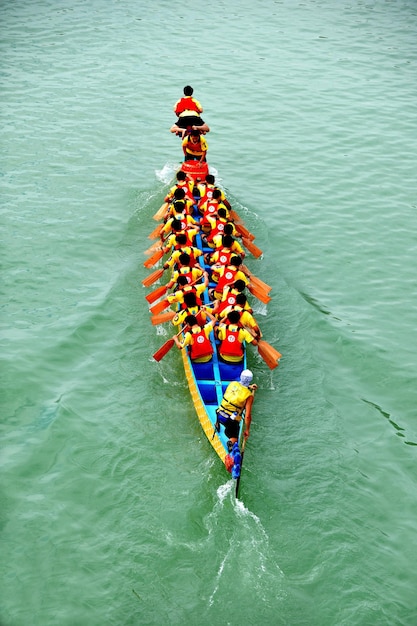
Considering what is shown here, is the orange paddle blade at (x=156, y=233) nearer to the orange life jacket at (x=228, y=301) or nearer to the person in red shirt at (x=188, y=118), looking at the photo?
the person in red shirt at (x=188, y=118)

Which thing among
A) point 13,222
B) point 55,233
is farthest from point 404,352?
point 13,222

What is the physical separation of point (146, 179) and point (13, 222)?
148 inches

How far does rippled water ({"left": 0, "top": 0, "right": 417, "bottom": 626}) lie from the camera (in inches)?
344

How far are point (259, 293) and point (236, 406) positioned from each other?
3.66 metres

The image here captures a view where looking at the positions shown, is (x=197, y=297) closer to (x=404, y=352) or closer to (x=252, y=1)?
(x=404, y=352)

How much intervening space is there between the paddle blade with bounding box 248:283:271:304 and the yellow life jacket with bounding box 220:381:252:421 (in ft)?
11.0

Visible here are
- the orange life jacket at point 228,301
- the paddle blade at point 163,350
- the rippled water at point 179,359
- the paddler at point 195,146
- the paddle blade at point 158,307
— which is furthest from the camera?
the paddler at point 195,146

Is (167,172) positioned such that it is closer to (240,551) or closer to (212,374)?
(212,374)

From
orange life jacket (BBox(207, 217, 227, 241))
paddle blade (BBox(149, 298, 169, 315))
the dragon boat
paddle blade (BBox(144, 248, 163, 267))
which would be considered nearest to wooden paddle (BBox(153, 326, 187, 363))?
the dragon boat

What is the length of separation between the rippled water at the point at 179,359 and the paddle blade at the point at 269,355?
0.53 m

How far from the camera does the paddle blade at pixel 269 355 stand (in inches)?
442

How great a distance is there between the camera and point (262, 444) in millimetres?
10500

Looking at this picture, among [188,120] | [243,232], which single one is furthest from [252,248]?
[188,120]

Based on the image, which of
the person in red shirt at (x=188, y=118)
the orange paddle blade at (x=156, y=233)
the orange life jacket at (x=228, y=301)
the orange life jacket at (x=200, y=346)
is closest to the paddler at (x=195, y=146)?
the person in red shirt at (x=188, y=118)
